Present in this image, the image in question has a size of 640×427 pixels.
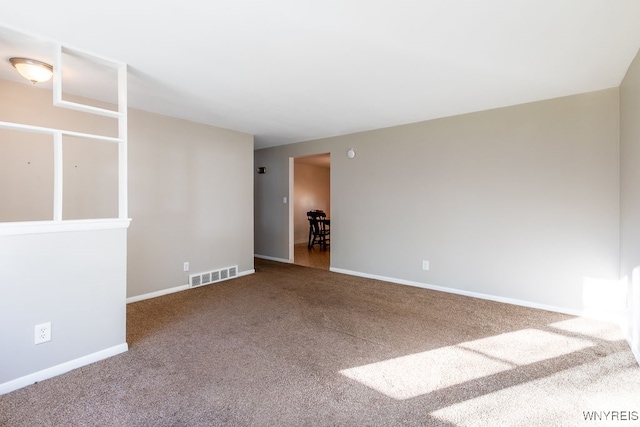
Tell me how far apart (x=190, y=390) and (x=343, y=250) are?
3.34 m

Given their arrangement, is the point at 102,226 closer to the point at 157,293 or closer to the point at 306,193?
the point at 157,293

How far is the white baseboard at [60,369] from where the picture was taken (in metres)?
1.84

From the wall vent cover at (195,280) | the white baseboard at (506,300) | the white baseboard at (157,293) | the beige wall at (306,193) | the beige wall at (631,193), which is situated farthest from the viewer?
the beige wall at (306,193)

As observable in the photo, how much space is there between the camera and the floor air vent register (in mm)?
4130

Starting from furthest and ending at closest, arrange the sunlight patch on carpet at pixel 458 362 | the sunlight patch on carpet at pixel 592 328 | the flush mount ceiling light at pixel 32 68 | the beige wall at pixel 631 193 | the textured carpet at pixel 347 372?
the sunlight patch on carpet at pixel 592 328 → the flush mount ceiling light at pixel 32 68 → the beige wall at pixel 631 193 → the sunlight patch on carpet at pixel 458 362 → the textured carpet at pixel 347 372

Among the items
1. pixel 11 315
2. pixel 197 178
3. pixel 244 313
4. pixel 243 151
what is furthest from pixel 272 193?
pixel 11 315

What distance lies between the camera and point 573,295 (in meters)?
3.11

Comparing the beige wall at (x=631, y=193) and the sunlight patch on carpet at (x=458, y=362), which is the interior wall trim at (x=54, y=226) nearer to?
the sunlight patch on carpet at (x=458, y=362)

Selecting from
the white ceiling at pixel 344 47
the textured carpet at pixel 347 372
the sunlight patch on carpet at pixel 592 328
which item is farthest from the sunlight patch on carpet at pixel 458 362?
the white ceiling at pixel 344 47

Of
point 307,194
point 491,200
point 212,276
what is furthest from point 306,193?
point 491,200

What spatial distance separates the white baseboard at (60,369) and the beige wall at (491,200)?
130 inches

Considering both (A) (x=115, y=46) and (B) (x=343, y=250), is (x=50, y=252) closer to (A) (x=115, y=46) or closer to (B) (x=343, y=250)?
(A) (x=115, y=46)

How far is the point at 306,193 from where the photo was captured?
8594mm

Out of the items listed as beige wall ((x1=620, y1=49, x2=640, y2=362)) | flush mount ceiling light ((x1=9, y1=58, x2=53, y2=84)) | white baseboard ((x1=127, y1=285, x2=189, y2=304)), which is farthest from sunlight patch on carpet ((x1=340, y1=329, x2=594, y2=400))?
flush mount ceiling light ((x1=9, y1=58, x2=53, y2=84))
